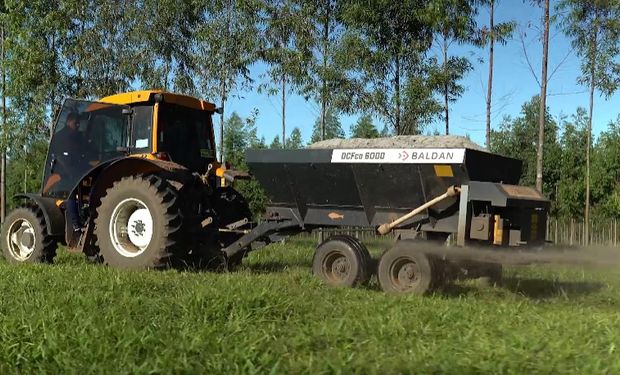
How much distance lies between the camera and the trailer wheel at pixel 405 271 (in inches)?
258

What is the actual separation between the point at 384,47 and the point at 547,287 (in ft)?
26.3

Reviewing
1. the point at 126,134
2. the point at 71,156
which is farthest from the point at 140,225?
the point at 71,156

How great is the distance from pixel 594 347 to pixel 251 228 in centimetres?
491

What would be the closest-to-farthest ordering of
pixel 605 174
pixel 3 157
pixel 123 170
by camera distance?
pixel 123 170 → pixel 3 157 → pixel 605 174

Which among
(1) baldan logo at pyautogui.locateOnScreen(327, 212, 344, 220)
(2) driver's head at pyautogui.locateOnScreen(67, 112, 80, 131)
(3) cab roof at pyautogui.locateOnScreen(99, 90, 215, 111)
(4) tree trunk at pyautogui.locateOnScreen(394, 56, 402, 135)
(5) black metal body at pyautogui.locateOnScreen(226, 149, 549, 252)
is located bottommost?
(1) baldan logo at pyautogui.locateOnScreen(327, 212, 344, 220)

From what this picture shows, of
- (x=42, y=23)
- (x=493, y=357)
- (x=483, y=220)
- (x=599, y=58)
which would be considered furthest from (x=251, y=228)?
(x=599, y=58)

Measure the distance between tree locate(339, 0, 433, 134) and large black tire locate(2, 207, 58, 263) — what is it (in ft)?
26.2

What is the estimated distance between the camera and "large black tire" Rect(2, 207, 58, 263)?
345 inches

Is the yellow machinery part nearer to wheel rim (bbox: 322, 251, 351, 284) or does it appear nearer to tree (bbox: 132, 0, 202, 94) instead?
wheel rim (bbox: 322, 251, 351, 284)

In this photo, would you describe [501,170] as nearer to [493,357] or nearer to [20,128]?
[493,357]

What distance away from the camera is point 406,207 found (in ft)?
23.1

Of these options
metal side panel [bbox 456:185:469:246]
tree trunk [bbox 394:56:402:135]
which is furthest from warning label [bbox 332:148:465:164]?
tree trunk [bbox 394:56:402:135]

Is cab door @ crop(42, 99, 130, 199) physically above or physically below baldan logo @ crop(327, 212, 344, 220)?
above

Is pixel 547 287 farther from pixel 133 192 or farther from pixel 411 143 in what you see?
pixel 133 192
